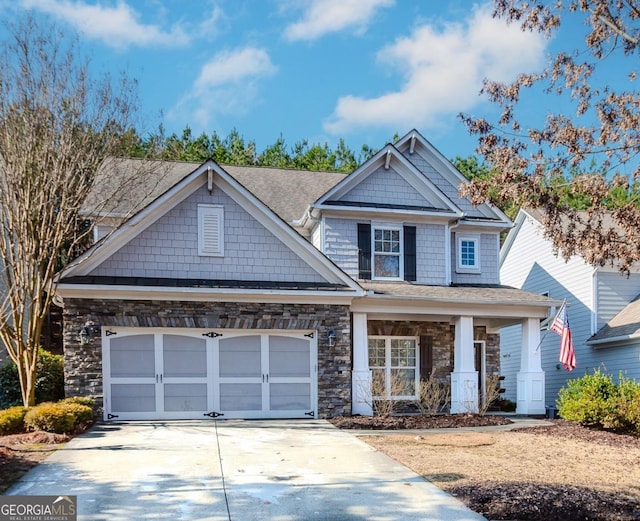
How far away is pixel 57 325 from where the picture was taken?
20.2 m

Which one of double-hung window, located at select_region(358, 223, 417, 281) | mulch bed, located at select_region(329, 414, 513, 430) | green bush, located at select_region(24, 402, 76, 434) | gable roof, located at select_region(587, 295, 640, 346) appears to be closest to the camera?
green bush, located at select_region(24, 402, 76, 434)

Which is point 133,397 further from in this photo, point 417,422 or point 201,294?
point 417,422

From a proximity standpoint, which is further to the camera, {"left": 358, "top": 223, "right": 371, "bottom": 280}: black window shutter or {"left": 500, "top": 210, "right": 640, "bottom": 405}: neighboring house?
{"left": 500, "top": 210, "right": 640, "bottom": 405}: neighboring house

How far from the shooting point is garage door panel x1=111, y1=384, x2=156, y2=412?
13.7m

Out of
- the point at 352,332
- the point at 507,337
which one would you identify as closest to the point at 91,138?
the point at 352,332

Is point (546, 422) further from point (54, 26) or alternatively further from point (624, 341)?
point (54, 26)

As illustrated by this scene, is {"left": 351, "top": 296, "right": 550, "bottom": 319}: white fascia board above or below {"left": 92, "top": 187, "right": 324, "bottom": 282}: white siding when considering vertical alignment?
below

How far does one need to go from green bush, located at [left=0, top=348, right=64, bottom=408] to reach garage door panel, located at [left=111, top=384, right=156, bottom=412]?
1822 mm

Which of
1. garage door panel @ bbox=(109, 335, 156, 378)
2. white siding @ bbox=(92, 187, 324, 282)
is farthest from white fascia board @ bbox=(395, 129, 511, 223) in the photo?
garage door panel @ bbox=(109, 335, 156, 378)

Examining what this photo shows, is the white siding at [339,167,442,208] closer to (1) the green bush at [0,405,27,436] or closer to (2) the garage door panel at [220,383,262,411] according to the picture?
(2) the garage door panel at [220,383,262,411]

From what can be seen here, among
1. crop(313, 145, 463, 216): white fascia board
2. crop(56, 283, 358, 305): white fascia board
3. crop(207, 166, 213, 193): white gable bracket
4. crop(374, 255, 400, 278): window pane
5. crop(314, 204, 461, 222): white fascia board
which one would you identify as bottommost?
crop(56, 283, 358, 305): white fascia board

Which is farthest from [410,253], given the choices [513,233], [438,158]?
[513,233]

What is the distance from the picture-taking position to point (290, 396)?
14.7 meters

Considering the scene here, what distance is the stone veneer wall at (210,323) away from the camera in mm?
13438
